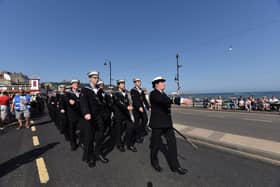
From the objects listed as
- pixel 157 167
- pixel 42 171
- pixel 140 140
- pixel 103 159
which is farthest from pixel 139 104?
pixel 42 171

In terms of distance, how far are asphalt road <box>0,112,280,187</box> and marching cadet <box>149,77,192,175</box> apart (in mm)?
223

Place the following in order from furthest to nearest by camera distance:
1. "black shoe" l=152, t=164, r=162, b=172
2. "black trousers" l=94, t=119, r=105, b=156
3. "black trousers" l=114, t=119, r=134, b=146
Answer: "black trousers" l=114, t=119, r=134, b=146
"black trousers" l=94, t=119, r=105, b=156
"black shoe" l=152, t=164, r=162, b=172

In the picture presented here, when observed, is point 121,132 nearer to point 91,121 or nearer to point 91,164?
point 91,121

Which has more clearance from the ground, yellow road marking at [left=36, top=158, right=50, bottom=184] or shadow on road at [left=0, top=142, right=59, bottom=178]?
yellow road marking at [left=36, top=158, right=50, bottom=184]

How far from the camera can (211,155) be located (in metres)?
4.77

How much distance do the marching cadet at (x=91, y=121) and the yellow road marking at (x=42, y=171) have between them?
2.66 ft

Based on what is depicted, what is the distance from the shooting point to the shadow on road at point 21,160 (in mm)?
3888

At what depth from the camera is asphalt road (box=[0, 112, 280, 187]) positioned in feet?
10.8

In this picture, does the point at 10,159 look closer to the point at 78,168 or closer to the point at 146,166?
the point at 78,168

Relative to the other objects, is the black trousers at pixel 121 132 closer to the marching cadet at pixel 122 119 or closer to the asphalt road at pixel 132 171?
the marching cadet at pixel 122 119

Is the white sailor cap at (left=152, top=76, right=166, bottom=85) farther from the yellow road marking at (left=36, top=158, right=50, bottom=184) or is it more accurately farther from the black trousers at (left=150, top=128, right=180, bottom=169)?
the yellow road marking at (left=36, top=158, right=50, bottom=184)

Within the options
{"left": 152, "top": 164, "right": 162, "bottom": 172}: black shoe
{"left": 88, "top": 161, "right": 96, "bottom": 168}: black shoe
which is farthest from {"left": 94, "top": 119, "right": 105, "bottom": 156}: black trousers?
{"left": 152, "top": 164, "right": 162, "bottom": 172}: black shoe

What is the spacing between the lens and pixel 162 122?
3.71 metres

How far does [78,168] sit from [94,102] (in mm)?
1428
